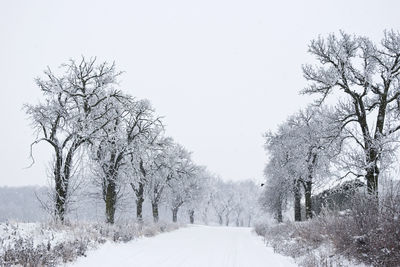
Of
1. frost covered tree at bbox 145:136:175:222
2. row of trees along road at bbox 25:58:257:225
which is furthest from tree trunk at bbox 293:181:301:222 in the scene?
row of trees along road at bbox 25:58:257:225

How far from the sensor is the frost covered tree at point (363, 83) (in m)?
12.5

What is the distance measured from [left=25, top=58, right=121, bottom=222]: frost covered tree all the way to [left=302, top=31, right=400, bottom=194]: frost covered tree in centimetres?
1100

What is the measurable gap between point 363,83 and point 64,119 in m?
14.0

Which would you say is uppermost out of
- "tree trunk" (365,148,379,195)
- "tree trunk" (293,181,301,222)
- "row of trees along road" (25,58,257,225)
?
"row of trees along road" (25,58,257,225)

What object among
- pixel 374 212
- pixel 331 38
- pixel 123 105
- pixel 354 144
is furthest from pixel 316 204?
pixel 374 212

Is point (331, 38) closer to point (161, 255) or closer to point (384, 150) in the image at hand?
point (384, 150)

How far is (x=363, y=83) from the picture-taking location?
43.1 feet

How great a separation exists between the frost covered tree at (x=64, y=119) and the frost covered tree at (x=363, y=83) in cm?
1100

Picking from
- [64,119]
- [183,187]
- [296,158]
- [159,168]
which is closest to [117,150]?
[64,119]

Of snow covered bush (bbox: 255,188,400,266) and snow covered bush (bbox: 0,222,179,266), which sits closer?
snow covered bush (bbox: 255,188,400,266)

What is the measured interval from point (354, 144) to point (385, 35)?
17.1ft

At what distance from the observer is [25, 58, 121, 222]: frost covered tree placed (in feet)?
42.9

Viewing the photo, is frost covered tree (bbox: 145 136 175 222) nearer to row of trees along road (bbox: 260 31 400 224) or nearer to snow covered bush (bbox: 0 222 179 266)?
snow covered bush (bbox: 0 222 179 266)

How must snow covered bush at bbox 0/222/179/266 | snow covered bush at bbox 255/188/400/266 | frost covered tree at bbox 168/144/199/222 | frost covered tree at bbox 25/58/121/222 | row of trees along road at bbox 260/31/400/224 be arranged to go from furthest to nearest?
frost covered tree at bbox 168/144/199/222 → frost covered tree at bbox 25/58/121/222 → row of trees along road at bbox 260/31/400/224 → snow covered bush at bbox 0/222/179/266 → snow covered bush at bbox 255/188/400/266
